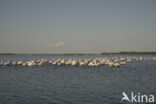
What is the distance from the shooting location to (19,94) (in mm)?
21391

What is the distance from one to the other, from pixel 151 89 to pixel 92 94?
5.57 meters

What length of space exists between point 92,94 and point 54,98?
3.19 meters

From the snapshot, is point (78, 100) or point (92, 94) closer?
point (78, 100)

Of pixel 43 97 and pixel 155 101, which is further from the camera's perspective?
pixel 43 97

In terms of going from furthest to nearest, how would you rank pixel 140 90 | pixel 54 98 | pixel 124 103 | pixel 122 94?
pixel 140 90
pixel 122 94
pixel 54 98
pixel 124 103

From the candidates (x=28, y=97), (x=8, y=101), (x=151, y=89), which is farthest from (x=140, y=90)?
(x=8, y=101)

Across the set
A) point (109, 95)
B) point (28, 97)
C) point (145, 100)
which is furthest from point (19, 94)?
point (145, 100)

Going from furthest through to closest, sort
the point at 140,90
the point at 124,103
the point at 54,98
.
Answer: the point at 140,90
the point at 54,98
the point at 124,103

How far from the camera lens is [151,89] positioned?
23125mm

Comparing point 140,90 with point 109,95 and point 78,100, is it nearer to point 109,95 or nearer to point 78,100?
point 109,95

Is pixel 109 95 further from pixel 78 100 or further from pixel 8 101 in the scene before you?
pixel 8 101

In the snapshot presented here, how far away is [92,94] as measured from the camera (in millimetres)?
21078

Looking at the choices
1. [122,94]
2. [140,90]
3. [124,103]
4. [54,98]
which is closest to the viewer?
[124,103]

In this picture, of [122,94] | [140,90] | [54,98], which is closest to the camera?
[54,98]
